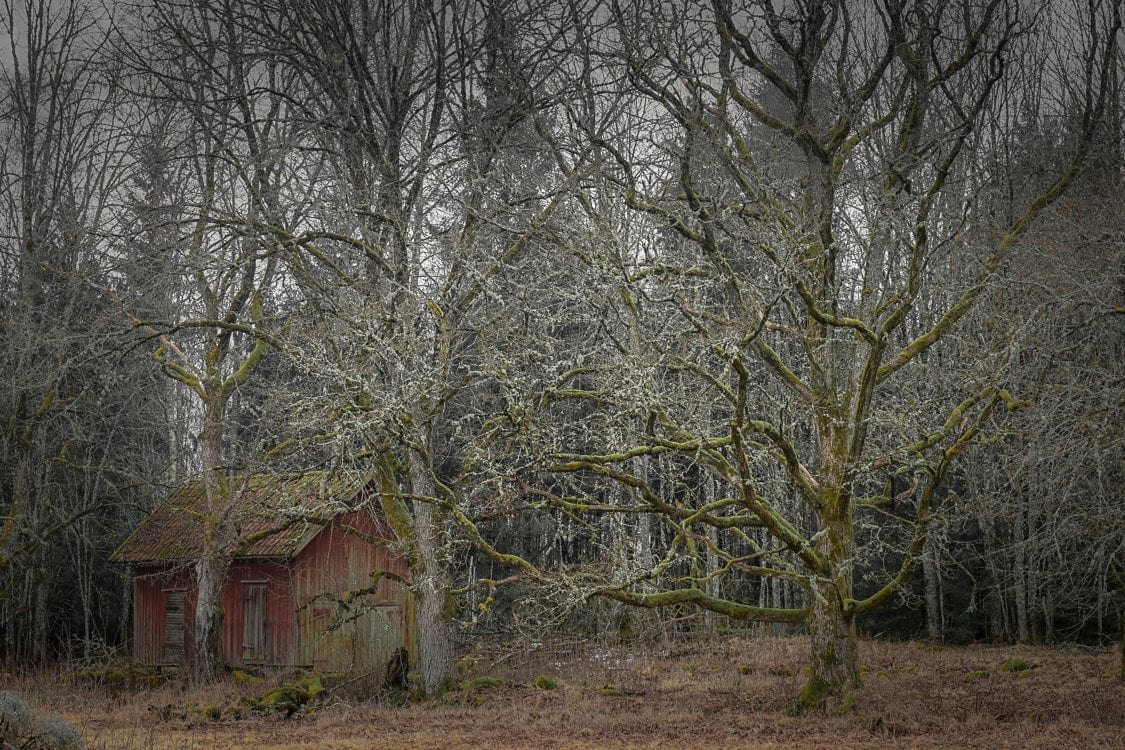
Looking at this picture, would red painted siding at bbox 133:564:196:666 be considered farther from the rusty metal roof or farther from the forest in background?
the forest in background

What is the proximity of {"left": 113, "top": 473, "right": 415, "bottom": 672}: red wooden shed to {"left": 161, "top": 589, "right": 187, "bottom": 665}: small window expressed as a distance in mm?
22

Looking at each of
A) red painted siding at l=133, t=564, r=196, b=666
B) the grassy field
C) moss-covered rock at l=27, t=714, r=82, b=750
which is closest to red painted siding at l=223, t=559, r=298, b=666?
red painted siding at l=133, t=564, r=196, b=666

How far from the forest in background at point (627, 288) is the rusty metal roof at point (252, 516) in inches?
16.1

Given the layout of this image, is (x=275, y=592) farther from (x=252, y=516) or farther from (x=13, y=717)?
(x=13, y=717)

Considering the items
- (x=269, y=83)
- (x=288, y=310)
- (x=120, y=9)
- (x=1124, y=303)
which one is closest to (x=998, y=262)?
(x=1124, y=303)

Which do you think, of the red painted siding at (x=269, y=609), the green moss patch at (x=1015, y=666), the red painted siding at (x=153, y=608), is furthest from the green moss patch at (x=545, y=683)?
the red painted siding at (x=153, y=608)

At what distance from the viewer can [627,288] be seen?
9.54 metres

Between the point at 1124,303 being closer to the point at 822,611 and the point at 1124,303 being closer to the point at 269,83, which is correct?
the point at 822,611

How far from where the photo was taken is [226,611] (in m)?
20.4

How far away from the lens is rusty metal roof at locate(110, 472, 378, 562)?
12797 mm

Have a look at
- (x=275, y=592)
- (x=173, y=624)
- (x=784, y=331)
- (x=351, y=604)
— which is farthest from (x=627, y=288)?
(x=173, y=624)

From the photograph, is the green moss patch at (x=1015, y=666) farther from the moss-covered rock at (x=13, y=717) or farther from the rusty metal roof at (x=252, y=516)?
the moss-covered rock at (x=13, y=717)

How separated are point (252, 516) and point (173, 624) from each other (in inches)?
302

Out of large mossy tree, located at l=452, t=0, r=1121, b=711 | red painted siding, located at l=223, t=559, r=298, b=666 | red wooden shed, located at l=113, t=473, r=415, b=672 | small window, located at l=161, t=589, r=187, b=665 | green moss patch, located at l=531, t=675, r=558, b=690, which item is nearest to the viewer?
large mossy tree, located at l=452, t=0, r=1121, b=711
